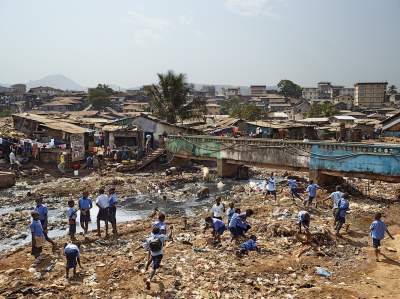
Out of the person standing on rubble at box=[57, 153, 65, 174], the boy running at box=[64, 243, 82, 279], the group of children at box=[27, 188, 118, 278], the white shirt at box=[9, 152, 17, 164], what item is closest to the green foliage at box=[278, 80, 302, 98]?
the person standing on rubble at box=[57, 153, 65, 174]

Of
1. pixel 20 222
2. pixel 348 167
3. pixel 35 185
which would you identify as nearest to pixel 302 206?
pixel 348 167

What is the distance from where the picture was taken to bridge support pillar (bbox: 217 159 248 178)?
88.0 ft

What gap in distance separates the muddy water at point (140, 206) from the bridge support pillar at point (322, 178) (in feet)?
→ 16.6

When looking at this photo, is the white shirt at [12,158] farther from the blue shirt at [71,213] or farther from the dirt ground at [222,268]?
the blue shirt at [71,213]

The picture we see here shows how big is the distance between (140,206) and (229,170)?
29.4 ft

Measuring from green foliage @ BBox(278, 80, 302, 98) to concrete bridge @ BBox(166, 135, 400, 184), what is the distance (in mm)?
81167

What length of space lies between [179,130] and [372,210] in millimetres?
18816

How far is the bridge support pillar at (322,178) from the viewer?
20875mm

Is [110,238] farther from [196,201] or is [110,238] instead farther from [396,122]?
[396,122]

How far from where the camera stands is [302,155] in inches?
850

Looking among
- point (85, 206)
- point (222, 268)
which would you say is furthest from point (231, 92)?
point (222, 268)

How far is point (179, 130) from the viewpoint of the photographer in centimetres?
3272

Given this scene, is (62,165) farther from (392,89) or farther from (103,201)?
(392,89)

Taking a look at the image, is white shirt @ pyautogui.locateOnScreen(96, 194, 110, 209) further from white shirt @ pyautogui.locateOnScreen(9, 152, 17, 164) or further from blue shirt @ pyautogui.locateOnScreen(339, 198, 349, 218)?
white shirt @ pyautogui.locateOnScreen(9, 152, 17, 164)
